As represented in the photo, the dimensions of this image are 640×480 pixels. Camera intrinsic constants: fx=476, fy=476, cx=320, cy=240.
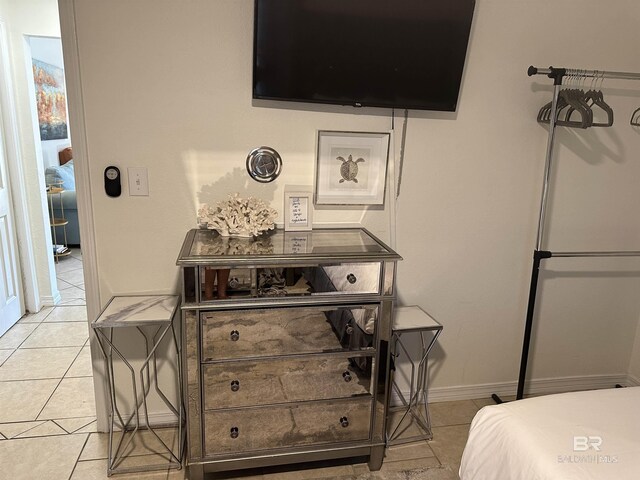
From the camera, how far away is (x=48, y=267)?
3.68 m

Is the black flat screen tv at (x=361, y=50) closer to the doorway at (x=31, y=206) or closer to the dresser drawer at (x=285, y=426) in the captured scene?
the dresser drawer at (x=285, y=426)

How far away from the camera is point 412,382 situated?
2.51 metres

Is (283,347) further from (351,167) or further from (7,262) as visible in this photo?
(7,262)

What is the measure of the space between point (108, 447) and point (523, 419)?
69.1 inches

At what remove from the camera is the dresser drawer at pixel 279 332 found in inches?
71.6

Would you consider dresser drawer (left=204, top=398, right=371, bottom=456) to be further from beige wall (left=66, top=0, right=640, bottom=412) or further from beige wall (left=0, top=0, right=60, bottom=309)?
beige wall (left=0, top=0, right=60, bottom=309)

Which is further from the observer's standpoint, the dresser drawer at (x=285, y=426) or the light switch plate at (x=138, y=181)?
the light switch plate at (x=138, y=181)

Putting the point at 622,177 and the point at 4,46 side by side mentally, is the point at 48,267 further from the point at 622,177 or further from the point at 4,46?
the point at 622,177

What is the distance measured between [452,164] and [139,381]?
6.13 feet

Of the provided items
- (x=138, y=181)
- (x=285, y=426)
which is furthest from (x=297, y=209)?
(x=285, y=426)

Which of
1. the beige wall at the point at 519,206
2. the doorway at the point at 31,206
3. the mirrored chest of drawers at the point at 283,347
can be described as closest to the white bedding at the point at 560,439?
the mirrored chest of drawers at the point at 283,347

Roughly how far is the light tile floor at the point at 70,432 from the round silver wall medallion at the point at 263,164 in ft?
Answer: 4.29

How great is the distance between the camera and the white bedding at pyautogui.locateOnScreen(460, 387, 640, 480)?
1.22 meters

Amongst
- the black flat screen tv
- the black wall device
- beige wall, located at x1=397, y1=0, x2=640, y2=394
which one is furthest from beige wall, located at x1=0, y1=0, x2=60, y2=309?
beige wall, located at x1=397, y1=0, x2=640, y2=394
